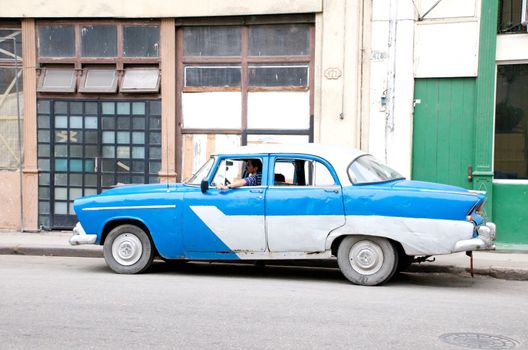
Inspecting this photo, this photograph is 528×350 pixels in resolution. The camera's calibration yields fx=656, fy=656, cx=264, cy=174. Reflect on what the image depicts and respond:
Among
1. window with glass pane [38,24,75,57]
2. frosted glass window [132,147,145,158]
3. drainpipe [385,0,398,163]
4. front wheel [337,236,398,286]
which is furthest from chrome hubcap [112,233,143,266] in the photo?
window with glass pane [38,24,75,57]

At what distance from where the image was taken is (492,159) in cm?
1170

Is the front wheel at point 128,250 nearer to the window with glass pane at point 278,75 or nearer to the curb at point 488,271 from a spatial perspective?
the curb at point 488,271

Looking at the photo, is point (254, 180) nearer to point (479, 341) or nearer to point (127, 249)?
point (127, 249)

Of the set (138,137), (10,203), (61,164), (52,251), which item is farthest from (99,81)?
(52,251)

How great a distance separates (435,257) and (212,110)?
5.28 meters

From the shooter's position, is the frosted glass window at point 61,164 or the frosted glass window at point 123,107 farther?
the frosted glass window at point 61,164

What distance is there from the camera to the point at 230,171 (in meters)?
8.92

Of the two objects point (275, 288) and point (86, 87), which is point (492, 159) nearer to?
point (275, 288)

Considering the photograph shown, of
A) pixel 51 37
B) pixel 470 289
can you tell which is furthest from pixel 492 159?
pixel 51 37

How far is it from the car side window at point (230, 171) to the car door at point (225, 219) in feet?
0.05

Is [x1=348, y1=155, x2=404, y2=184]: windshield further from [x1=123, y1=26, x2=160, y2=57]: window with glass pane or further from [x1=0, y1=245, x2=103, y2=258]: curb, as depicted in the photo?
[x1=123, y1=26, x2=160, y2=57]: window with glass pane

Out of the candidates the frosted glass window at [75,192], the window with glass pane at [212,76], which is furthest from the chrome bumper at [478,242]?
the frosted glass window at [75,192]

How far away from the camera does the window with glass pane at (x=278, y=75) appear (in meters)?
12.8

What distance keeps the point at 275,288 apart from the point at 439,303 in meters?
1.98
